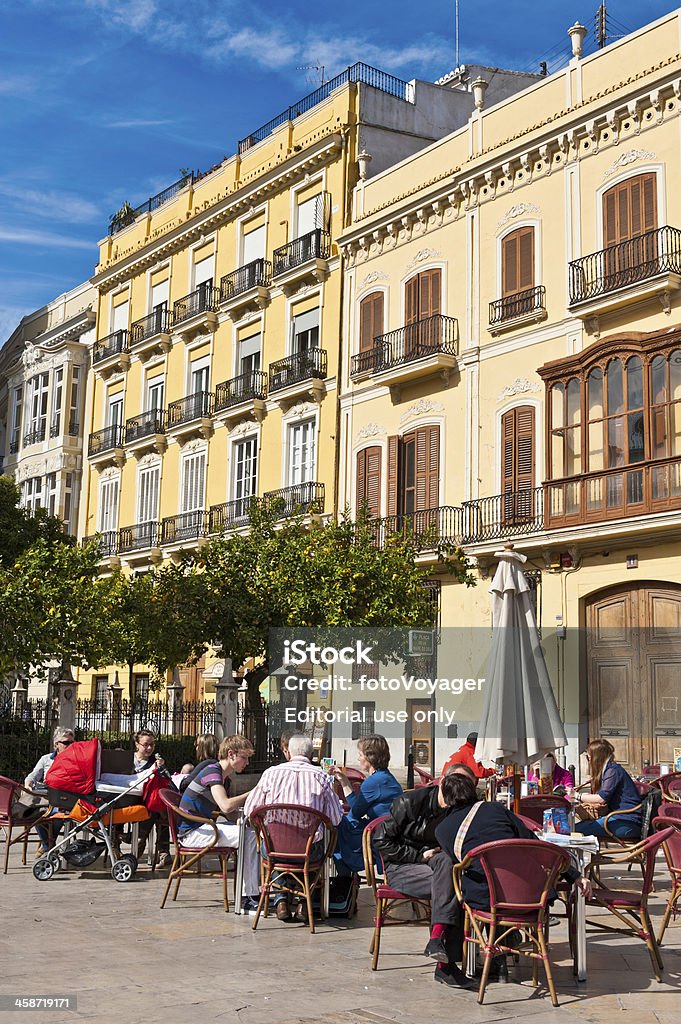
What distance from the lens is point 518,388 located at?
2364 cm

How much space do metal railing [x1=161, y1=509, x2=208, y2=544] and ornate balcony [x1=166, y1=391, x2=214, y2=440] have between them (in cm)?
233

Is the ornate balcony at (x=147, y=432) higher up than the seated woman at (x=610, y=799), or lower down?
higher up

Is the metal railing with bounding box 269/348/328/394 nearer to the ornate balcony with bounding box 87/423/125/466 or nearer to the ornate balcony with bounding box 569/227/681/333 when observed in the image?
the ornate balcony with bounding box 569/227/681/333

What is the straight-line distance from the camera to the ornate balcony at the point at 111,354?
37500 mm

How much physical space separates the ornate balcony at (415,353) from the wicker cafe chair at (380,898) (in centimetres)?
1734

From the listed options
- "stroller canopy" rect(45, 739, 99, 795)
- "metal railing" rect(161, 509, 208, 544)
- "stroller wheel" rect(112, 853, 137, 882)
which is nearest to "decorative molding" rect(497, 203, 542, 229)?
"metal railing" rect(161, 509, 208, 544)

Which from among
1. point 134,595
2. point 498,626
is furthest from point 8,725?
point 498,626

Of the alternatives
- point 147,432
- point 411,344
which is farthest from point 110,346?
point 411,344

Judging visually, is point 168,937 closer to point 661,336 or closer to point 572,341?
point 661,336

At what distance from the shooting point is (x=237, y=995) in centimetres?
641

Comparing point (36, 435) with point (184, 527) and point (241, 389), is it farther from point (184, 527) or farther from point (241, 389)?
point (241, 389)

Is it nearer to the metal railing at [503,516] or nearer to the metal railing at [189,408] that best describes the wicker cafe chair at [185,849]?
the metal railing at [503,516]

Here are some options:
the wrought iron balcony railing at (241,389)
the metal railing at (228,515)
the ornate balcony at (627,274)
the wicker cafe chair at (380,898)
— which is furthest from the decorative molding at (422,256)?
the wicker cafe chair at (380,898)

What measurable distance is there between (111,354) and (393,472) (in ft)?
48.9
